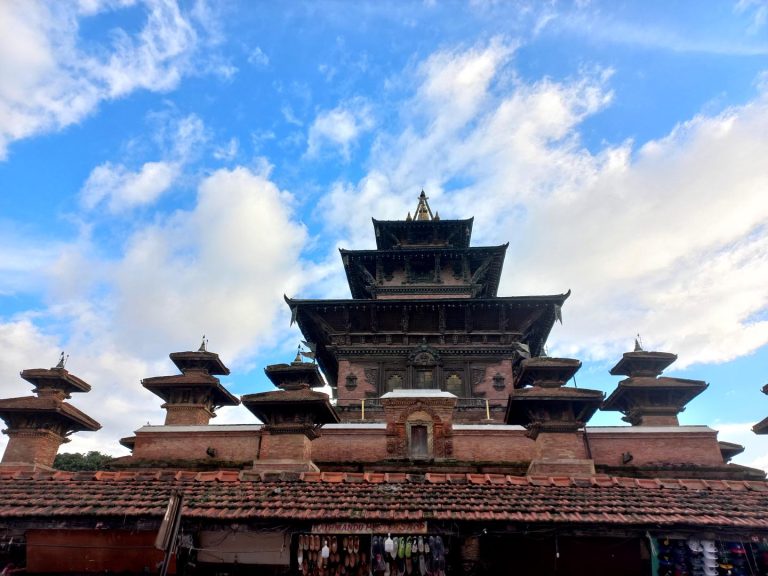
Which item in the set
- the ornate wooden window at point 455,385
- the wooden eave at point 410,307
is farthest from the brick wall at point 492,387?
the wooden eave at point 410,307

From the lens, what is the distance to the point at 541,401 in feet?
49.0

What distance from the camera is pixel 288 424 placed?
15305mm

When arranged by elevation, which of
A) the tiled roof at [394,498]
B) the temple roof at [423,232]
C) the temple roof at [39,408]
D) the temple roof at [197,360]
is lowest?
the tiled roof at [394,498]

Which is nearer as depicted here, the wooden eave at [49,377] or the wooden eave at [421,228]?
the wooden eave at [49,377]

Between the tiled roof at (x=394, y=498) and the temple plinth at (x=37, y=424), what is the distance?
8000 millimetres

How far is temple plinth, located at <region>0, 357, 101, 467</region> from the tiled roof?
8.00 meters

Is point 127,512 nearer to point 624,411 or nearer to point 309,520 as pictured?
point 309,520

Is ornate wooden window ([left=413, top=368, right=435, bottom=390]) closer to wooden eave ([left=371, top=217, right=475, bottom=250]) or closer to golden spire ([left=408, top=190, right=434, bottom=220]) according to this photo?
wooden eave ([left=371, top=217, right=475, bottom=250])

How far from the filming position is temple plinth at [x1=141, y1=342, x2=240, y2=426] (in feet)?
70.8

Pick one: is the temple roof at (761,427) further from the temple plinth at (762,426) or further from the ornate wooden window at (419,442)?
the ornate wooden window at (419,442)

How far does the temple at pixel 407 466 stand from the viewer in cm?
948

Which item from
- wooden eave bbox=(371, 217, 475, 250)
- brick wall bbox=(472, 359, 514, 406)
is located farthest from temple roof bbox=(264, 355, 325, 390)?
wooden eave bbox=(371, 217, 475, 250)

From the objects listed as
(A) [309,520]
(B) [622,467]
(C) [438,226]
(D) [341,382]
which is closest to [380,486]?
(A) [309,520]

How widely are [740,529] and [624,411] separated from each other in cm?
1174
